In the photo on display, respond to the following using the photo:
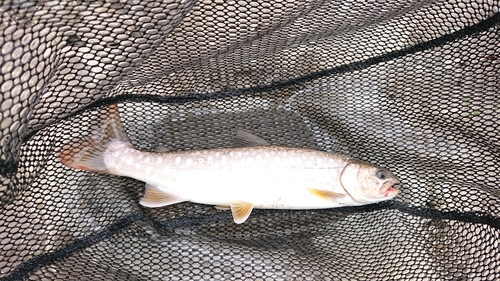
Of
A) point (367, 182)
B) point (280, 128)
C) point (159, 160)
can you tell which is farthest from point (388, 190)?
point (159, 160)

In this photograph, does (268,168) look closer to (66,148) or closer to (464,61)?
(66,148)

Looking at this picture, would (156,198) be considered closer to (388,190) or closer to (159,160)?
(159,160)

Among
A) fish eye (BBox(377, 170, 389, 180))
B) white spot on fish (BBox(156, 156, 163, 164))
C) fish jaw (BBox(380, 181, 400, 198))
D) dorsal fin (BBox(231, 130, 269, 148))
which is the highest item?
dorsal fin (BBox(231, 130, 269, 148))

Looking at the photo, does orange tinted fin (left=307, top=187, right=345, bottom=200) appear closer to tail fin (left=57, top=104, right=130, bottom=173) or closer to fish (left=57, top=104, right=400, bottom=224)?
fish (left=57, top=104, right=400, bottom=224)

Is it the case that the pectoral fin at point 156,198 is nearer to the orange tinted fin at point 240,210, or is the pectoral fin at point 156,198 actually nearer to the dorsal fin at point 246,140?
the orange tinted fin at point 240,210

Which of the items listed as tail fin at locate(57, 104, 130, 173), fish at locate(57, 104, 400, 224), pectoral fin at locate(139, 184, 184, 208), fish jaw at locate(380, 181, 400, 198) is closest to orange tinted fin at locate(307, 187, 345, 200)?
fish at locate(57, 104, 400, 224)

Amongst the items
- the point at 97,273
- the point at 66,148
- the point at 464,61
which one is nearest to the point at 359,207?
the point at 464,61

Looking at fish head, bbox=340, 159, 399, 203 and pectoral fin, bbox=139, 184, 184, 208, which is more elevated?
fish head, bbox=340, 159, 399, 203
